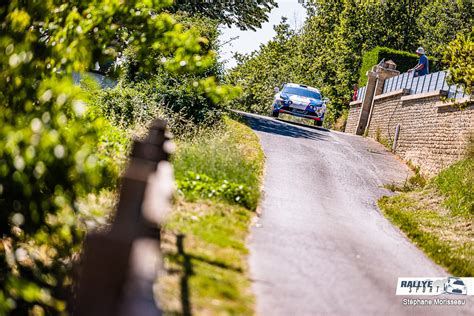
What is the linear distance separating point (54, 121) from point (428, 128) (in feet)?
50.4

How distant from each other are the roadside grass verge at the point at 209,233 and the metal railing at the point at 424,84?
6523 millimetres

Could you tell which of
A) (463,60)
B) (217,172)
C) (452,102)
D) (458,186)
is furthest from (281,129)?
(217,172)

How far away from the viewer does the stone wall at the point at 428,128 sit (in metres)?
15.3

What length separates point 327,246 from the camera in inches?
342

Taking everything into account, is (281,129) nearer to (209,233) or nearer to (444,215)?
(444,215)

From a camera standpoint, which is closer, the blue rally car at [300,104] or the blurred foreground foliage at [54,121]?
the blurred foreground foliage at [54,121]

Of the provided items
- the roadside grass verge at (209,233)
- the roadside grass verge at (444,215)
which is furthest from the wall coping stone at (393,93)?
the roadside grass verge at (209,233)

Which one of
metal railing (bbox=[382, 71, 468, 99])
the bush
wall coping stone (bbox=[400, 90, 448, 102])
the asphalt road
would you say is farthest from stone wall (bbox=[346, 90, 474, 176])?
the asphalt road

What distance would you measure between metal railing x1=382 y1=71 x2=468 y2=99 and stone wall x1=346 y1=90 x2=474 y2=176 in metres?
0.30

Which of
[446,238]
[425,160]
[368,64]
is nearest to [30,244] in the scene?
[446,238]

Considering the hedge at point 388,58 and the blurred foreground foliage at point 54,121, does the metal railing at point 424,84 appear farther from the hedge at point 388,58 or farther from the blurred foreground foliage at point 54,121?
the blurred foreground foliage at point 54,121

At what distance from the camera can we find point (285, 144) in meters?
18.2

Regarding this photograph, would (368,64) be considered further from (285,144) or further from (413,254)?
(413,254)

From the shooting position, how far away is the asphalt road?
648 centimetres
